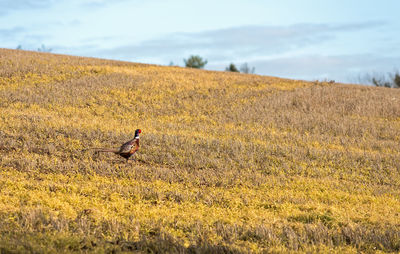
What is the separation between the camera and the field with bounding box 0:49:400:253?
9461 millimetres

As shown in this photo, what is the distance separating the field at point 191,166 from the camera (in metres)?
9.46

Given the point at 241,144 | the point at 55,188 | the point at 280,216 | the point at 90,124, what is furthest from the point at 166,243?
the point at 90,124

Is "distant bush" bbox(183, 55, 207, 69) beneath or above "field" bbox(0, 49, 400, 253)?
above

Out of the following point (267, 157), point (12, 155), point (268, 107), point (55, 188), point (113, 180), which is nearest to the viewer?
point (55, 188)

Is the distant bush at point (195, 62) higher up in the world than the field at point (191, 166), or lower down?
higher up

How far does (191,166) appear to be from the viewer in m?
17.7

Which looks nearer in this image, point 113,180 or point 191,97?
point 113,180

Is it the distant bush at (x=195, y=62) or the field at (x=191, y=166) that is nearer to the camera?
the field at (x=191, y=166)

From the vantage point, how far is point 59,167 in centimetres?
1560

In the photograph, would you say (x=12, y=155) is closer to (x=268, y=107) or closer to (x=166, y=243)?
(x=166, y=243)

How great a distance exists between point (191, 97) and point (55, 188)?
72.9 feet

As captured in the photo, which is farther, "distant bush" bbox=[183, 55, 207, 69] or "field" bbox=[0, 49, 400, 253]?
"distant bush" bbox=[183, 55, 207, 69]

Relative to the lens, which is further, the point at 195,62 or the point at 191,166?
the point at 195,62

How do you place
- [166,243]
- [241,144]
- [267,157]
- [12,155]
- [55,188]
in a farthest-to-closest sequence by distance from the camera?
[241,144]
[267,157]
[12,155]
[55,188]
[166,243]
